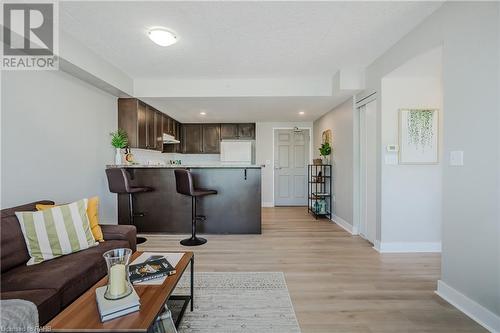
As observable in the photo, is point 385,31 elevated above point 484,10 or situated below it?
above

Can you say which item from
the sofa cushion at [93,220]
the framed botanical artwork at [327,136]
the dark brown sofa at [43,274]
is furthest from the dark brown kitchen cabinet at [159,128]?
the framed botanical artwork at [327,136]

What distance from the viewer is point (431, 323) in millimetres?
1784

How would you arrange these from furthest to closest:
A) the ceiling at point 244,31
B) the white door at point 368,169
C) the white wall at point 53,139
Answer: the white door at point 368,169 → the white wall at point 53,139 → the ceiling at point 244,31

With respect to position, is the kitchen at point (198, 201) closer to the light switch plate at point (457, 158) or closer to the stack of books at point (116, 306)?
the light switch plate at point (457, 158)

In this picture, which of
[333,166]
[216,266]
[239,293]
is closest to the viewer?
[239,293]

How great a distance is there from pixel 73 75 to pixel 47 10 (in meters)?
1.00

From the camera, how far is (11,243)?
Result: 1729mm

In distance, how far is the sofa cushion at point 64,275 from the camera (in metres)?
1.51

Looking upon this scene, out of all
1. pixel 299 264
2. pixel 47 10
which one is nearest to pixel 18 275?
pixel 47 10

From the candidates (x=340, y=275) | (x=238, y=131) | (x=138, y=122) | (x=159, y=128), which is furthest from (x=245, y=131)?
(x=340, y=275)

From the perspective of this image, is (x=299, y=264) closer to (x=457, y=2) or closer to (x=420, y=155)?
(x=420, y=155)

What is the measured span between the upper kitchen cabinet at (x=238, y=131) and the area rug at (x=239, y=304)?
173 inches

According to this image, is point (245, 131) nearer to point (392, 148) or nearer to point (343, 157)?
point (343, 157)

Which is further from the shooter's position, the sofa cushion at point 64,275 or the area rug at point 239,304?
the area rug at point 239,304
